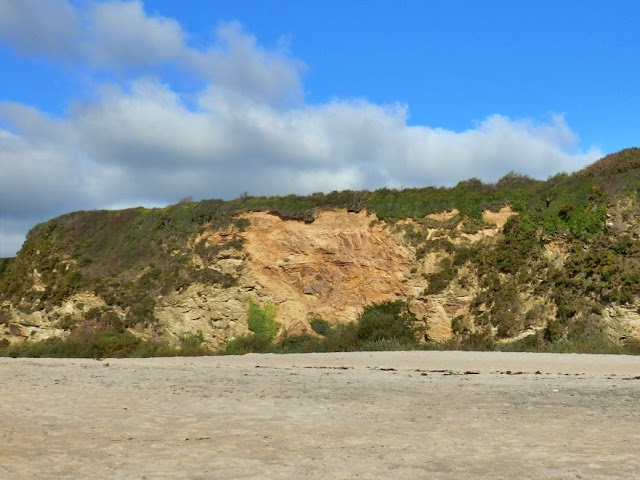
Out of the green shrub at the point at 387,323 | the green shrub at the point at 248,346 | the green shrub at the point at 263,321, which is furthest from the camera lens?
the green shrub at the point at 263,321

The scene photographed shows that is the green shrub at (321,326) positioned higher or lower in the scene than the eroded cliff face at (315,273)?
lower

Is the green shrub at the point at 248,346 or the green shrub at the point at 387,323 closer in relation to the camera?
the green shrub at the point at 387,323

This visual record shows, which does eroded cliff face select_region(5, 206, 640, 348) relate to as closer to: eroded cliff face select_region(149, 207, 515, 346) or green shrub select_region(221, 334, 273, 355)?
eroded cliff face select_region(149, 207, 515, 346)

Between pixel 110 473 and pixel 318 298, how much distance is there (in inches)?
866

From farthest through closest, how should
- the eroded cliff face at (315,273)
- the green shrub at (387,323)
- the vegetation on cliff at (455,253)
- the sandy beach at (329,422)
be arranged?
the eroded cliff face at (315,273) → the green shrub at (387,323) → the vegetation on cliff at (455,253) → the sandy beach at (329,422)

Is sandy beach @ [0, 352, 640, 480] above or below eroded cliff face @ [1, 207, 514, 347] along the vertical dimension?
below

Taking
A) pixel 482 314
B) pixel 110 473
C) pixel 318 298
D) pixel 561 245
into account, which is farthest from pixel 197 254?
pixel 110 473

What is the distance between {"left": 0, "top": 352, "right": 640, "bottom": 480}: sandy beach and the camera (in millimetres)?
6941

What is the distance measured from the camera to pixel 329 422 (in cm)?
999

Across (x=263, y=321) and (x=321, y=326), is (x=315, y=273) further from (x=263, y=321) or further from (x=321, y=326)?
(x=263, y=321)

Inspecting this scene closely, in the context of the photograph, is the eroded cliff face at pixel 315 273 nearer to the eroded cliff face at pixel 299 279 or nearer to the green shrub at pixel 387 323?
the eroded cliff face at pixel 299 279

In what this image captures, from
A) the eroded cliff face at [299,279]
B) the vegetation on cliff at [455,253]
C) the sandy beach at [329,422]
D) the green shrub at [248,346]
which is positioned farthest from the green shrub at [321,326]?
the sandy beach at [329,422]

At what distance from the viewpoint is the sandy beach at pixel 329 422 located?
6941 mm

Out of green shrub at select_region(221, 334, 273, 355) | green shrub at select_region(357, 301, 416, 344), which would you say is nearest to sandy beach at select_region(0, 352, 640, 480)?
green shrub at select_region(357, 301, 416, 344)
